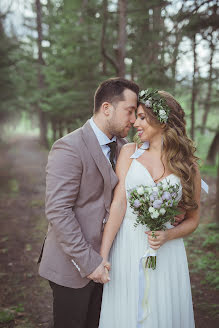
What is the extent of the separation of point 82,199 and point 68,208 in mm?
204

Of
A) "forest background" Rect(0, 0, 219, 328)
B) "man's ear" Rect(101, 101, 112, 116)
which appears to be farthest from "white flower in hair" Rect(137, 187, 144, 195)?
"forest background" Rect(0, 0, 219, 328)

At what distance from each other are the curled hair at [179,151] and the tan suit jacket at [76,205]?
0.56 meters

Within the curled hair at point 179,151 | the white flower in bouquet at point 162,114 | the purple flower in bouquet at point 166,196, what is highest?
the white flower in bouquet at point 162,114

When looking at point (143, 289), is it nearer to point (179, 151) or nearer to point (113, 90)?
point (179, 151)

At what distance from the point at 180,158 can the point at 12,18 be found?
13.2 metres

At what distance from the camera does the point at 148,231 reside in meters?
2.58

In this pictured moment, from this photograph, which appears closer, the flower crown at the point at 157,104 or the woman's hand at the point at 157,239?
the woman's hand at the point at 157,239

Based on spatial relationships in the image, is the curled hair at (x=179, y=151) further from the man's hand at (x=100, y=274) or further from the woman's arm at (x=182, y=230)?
the man's hand at (x=100, y=274)

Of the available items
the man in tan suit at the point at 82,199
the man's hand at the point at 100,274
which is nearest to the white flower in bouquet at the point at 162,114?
the man in tan suit at the point at 82,199

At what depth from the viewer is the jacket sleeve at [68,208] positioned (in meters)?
2.49

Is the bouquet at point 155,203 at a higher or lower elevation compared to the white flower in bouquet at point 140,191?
lower

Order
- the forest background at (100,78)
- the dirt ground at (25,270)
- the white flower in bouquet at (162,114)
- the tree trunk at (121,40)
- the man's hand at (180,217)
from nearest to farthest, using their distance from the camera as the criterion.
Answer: the white flower in bouquet at (162,114) → the man's hand at (180,217) → the dirt ground at (25,270) → the forest background at (100,78) → the tree trunk at (121,40)

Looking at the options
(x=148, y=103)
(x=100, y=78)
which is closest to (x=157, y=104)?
(x=148, y=103)

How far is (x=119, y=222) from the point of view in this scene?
2754mm
